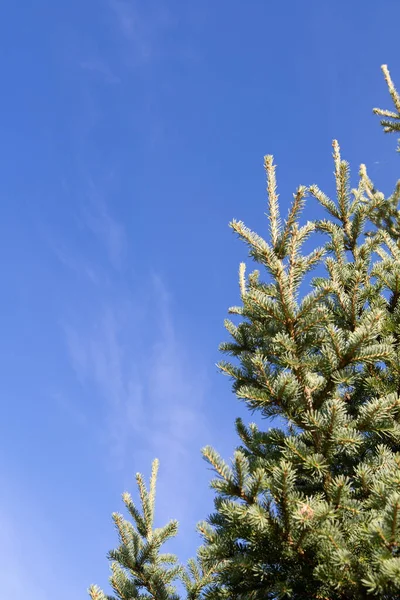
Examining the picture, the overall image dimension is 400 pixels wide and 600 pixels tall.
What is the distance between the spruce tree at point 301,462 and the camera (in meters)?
3.30

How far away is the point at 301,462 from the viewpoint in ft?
12.3

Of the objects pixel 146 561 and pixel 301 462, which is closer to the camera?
pixel 301 462

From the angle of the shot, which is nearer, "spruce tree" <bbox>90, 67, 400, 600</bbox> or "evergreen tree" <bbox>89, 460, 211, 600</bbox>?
"spruce tree" <bbox>90, 67, 400, 600</bbox>

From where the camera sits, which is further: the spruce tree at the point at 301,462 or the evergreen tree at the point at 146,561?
the evergreen tree at the point at 146,561

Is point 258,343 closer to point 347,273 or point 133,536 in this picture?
point 347,273

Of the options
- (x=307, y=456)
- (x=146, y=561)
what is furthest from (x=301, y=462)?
(x=146, y=561)

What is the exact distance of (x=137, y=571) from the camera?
503 centimetres

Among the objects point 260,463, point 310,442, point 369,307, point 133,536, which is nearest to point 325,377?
point 310,442

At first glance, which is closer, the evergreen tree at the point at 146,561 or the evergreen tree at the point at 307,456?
the evergreen tree at the point at 307,456

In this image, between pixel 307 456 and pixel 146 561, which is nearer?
pixel 307 456

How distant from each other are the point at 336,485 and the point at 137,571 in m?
2.62

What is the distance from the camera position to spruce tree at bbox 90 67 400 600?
10.8ft

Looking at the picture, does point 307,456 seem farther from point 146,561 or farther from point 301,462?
point 146,561

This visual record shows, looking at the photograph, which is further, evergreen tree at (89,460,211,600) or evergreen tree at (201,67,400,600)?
evergreen tree at (89,460,211,600)
